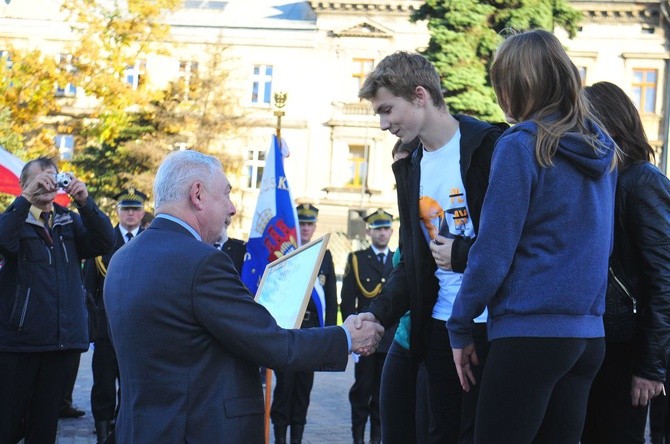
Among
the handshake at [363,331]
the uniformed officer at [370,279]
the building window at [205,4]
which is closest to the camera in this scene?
the handshake at [363,331]

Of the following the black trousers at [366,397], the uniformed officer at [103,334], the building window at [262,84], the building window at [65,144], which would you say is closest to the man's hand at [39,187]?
the uniformed officer at [103,334]

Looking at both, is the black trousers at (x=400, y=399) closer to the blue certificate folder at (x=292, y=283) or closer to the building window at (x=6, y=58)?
the blue certificate folder at (x=292, y=283)

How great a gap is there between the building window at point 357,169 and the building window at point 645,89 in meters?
13.1

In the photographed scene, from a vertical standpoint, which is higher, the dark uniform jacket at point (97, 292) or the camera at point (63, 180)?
the camera at point (63, 180)

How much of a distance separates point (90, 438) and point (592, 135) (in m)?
6.96

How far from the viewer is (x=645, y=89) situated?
45.7m

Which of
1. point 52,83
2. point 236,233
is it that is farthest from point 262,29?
point 52,83

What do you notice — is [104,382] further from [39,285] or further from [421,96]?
[421,96]

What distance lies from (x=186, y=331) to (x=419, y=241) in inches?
49.9

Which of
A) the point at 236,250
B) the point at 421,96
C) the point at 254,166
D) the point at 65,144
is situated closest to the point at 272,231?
the point at 236,250

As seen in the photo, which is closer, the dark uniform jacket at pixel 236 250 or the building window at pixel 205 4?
the dark uniform jacket at pixel 236 250

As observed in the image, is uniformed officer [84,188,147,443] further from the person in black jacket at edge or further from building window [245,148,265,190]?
building window [245,148,265,190]

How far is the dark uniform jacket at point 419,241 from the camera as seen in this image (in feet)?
13.4

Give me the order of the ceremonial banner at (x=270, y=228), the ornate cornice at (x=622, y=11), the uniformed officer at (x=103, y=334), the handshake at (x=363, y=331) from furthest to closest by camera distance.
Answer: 1. the ornate cornice at (x=622, y=11)
2. the ceremonial banner at (x=270, y=228)
3. the uniformed officer at (x=103, y=334)
4. the handshake at (x=363, y=331)
